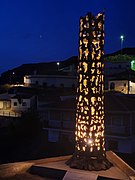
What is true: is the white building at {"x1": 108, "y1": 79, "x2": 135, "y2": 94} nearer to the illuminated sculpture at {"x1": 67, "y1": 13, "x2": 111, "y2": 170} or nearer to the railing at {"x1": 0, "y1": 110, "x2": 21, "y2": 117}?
the railing at {"x1": 0, "y1": 110, "x2": 21, "y2": 117}

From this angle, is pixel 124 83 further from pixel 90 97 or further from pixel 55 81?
pixel 90 97

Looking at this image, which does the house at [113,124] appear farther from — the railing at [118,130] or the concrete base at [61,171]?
the concrete base at [61,171]

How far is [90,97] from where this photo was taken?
9.71 meters

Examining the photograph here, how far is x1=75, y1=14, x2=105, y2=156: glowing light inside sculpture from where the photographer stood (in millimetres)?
9680

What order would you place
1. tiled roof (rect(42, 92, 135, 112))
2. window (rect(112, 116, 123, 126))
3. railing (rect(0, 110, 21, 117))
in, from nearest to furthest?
tiled roof (rect(42, 92, 135, 112)), window (rect(112, 116, 123, 126)), railing (rect(0, 110, 21, 117))

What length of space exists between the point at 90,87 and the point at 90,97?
334mm

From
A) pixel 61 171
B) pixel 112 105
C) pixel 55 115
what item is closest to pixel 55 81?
pixel 55 115

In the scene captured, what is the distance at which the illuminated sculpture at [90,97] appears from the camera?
31.7 ft

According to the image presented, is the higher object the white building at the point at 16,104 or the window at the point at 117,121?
the white building at the point at 16,104

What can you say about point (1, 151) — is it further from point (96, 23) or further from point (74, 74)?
point (74, 74)

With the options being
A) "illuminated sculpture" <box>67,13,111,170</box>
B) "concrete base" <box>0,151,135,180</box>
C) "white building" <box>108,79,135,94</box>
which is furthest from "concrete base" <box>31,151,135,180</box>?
"white building" <box>108,79,135,94</box>

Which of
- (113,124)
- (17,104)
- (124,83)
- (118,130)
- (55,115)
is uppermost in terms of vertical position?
(124,83)

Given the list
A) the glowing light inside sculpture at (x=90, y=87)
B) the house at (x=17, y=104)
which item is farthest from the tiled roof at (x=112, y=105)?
the house at (x=17, y=104)

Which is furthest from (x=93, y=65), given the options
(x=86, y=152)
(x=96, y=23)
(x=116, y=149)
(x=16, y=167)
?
(x=116, y=149)
